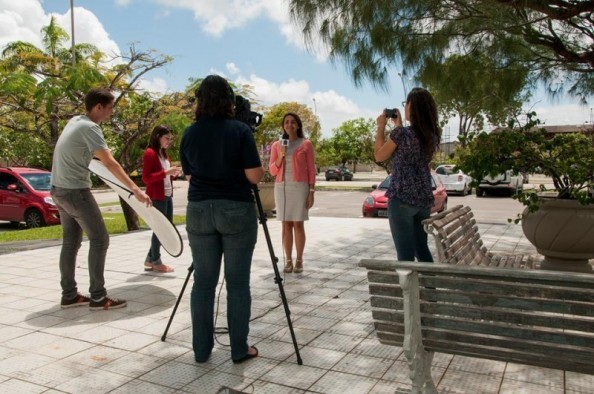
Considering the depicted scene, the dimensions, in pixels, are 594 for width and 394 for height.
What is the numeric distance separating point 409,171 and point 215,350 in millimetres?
1875

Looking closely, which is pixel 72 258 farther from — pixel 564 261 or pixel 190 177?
pixel 564 261

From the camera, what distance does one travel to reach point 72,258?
4379 millimetres

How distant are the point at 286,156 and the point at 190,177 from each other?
7.90 ft

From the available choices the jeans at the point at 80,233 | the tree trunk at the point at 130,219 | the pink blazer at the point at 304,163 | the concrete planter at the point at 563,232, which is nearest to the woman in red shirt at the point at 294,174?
the pink blazer at the point at 304,163

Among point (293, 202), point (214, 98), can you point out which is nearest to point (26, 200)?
point (293, 202)

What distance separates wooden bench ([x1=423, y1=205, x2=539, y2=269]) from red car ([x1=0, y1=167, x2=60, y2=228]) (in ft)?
35.5

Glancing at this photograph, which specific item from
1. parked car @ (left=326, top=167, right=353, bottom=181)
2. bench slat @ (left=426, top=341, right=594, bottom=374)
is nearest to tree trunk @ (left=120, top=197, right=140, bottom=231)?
bench slat @ (left=426, top=341, right=594, bottom=374)

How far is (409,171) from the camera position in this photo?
11.8ft

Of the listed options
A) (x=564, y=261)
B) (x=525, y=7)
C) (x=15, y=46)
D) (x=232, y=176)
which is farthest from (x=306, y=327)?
(x=15, y=46)

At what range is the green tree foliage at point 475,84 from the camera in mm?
6568

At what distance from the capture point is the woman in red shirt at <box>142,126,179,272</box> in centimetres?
559

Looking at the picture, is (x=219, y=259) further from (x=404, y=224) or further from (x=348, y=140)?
(x=348, y=140)

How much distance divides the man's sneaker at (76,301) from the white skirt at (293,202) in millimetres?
2139

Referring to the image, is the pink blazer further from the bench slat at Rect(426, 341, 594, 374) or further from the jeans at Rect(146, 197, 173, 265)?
the bench slat at Rect(426, 341, 594, 374)
